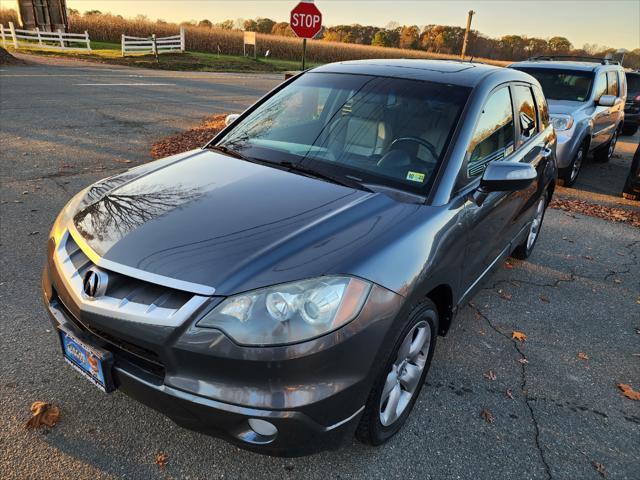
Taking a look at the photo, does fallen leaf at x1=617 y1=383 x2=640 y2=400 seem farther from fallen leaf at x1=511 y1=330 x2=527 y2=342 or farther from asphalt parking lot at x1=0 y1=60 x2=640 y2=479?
fallen leaf at x1=511 y1=330 x2=527 y2=342

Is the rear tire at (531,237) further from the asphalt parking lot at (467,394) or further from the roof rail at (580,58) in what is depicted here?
the roof rail at (580,58)

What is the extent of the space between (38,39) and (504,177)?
29.1m

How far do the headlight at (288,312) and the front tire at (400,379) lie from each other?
15.5 inches

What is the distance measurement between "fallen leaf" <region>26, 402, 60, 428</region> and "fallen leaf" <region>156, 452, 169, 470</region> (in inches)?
23.4

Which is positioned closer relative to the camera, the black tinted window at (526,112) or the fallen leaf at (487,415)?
the fallen leaf at (487,415)

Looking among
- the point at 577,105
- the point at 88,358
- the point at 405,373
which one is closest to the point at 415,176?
the point at 405,373

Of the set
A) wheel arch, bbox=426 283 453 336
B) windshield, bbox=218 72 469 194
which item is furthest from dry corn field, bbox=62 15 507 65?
wheel arch, bbox=426 283 453 336

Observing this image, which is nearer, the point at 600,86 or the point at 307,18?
A: the point at 600,86

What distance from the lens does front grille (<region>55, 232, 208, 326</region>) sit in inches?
68.9

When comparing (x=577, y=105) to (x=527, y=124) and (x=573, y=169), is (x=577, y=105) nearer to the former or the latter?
(x=573, y=169)

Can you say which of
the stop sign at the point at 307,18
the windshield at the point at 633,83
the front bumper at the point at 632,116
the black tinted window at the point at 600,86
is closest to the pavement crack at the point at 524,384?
the black tinted window at the point at 600,86

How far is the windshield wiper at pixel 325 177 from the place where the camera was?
8.51ft

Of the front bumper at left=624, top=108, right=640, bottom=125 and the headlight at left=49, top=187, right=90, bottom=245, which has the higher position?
the headlight at left=49, top=187, right=90, bottom=245

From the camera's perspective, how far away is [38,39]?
24.7m
